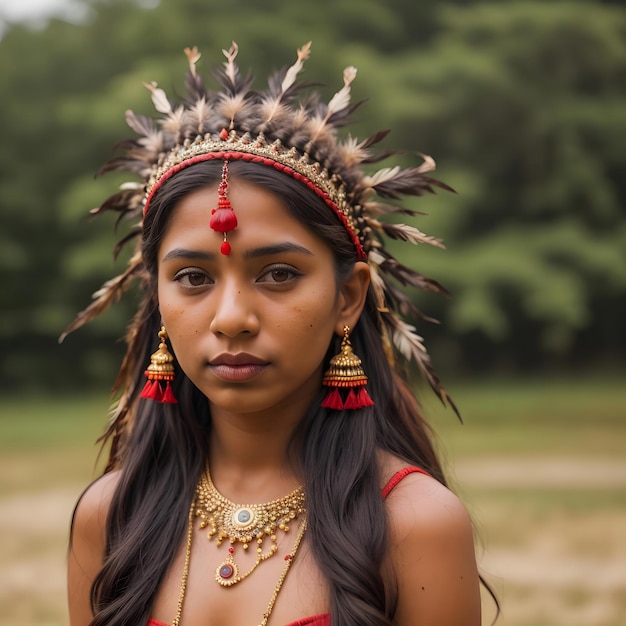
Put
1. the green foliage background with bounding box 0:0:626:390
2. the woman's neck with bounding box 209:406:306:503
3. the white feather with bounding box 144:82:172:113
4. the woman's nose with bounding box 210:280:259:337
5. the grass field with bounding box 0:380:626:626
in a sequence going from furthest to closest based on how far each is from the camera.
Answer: the green foliage background with bounding box 0:0:626:390 < the grass field with bounding box 0:380:626:626 < the white feather with bounding box 144:82:172:113 < the woman's neck with bounding box 209:406:306:503 < the woman's nose with bounding box 210:280:259:337

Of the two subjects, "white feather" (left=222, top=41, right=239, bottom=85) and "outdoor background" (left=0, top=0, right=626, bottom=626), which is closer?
"white feather" (left=222, top=41, right=239, bottom=85)

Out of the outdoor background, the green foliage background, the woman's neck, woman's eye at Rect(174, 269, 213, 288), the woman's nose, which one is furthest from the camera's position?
the green foliage background

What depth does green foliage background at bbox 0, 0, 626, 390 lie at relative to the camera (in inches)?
588

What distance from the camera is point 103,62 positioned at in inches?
695

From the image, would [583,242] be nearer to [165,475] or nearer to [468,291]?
[468,291]

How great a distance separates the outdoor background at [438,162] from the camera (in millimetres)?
14680

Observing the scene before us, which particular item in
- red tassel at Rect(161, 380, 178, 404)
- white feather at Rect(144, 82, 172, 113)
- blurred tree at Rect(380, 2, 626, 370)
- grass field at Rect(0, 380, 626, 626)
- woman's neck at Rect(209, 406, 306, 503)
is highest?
blurred tree at Rect(380, 2, 626, 370)

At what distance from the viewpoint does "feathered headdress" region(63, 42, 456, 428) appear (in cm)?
236

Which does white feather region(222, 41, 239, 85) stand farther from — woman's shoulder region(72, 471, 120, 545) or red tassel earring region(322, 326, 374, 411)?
woman's shoulder region(72, 471, 120, 545)

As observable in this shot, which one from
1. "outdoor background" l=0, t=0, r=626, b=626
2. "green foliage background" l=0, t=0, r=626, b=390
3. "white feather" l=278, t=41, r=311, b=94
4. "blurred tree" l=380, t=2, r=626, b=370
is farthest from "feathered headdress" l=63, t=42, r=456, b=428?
"blurred tree" l=380, t=2, r=626, b=370

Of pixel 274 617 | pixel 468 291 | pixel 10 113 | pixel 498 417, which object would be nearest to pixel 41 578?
pixel 274 617

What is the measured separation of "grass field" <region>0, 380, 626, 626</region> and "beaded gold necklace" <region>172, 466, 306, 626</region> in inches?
21.2

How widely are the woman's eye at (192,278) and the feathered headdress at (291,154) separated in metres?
0.26

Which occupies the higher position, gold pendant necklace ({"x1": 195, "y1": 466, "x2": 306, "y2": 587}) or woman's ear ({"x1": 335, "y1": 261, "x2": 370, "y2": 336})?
woman's ear ({"x1": 335, "y1": 261, "x2": 370, "y2": 336})
